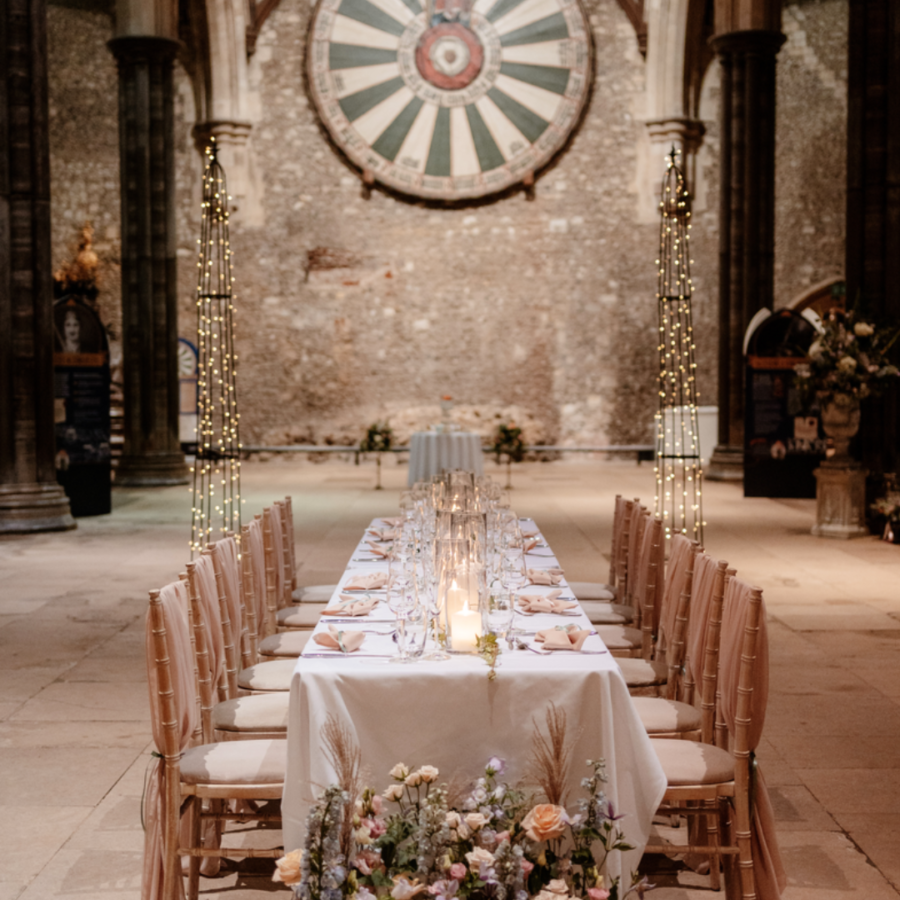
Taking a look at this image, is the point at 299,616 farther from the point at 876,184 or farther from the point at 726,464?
the point at 726,464

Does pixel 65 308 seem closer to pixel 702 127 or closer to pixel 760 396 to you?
pixel 760 396

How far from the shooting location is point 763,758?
3361 mm

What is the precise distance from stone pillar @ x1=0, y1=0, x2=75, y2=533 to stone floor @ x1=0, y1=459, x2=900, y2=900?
Answer: 0.55 metres

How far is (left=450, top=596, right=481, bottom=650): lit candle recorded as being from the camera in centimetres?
242

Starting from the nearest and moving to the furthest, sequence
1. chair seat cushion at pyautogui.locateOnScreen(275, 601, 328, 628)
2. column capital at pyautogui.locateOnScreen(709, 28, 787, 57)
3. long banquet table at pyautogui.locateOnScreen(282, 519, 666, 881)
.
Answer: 1. long banquet table at pyautogui.locateOnScreen(282, 519, 666, 881)
2. chair seat cushion at pyautogui.locateOnScreen(275, 601, 328, 628)
3. column capital at pyautogui.locateOnScreen(709, 28, 787, 57)

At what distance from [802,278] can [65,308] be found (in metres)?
10.1

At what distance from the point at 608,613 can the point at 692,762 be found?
156 centimetres

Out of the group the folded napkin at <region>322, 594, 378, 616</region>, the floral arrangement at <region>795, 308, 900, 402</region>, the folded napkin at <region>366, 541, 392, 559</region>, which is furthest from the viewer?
the floral arrangement at <region>795, 308, 900, 402</region>

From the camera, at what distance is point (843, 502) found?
804 cm

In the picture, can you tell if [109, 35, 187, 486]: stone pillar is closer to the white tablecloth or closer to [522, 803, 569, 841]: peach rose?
the white tablecloth

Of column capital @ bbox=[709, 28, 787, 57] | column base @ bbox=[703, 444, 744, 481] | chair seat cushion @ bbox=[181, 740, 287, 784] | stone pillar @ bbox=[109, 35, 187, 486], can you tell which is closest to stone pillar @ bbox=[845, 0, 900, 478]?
column capital @ bbox=[709, 28, 787, 57]

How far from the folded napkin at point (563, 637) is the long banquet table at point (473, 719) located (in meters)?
0.14

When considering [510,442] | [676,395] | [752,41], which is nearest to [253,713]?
[510,442]

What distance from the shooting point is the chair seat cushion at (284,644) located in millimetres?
3410
